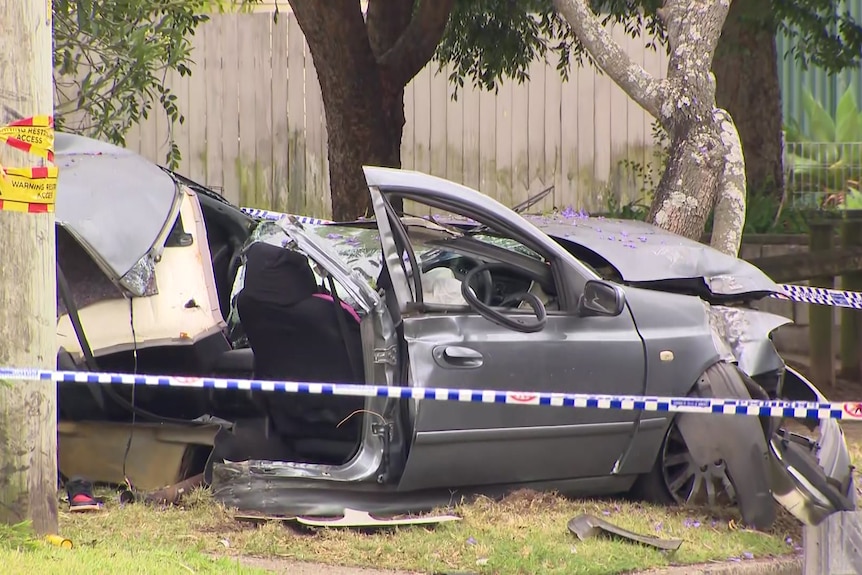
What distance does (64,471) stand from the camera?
5914mm

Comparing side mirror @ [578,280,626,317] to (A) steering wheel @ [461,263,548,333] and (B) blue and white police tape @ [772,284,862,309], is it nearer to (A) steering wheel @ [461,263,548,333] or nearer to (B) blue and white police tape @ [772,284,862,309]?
(A) steering wheel @ [461,263,548,333]

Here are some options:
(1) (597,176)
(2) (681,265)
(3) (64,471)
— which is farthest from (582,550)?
(1) (597,176)

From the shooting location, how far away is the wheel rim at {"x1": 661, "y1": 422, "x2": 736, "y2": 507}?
5.67 m

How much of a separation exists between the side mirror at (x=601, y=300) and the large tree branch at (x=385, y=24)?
17.6 ft

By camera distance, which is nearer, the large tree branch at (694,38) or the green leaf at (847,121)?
the large tree branch at (694,38)

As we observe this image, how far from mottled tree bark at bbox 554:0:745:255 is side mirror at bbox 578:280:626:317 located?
1.77 m

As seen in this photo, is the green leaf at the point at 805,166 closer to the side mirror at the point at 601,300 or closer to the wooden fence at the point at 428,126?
the wooden fence at the point at 428,126

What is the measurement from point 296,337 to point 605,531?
160 cm

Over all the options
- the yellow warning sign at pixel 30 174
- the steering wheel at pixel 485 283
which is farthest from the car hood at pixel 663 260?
the yellow warning sign at pixel 30 174

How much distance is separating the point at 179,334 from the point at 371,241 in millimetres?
1276

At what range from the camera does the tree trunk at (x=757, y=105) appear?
→ 11796 mm

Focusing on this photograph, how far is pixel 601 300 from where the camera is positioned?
5.47m

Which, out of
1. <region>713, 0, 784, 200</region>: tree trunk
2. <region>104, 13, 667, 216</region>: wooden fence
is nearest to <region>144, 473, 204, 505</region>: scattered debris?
<region>713, 0, 784, 200</region>: tree trunk

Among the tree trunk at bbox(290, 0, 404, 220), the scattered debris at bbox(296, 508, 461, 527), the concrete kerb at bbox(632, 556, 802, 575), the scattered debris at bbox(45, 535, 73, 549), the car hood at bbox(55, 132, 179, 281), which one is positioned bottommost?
the concrete kerb at bbox(632, 556, 802, 575)
